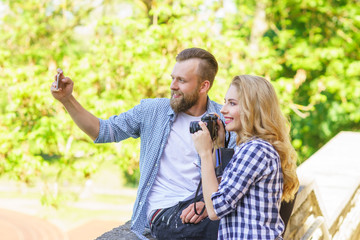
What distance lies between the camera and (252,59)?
27.3 ft

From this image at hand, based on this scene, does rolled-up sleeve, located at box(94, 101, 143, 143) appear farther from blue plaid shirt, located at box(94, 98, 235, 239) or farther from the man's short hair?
the man's short hair

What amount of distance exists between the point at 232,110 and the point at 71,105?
2.97ft

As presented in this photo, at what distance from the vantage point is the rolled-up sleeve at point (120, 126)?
2.35m

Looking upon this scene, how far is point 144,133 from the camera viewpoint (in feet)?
8.05

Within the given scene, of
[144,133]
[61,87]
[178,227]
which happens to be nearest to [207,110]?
[144,133]

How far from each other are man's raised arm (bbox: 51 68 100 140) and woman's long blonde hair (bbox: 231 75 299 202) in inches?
35.7

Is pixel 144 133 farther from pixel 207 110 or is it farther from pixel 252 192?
pixel 252 192

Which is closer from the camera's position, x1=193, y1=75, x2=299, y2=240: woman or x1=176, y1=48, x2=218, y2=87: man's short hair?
x1=193, y1=75, x2=299, y2=240: woman

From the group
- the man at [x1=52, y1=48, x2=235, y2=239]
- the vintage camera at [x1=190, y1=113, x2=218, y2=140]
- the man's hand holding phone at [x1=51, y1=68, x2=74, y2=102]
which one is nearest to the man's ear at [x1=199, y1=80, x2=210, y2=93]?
the man at [x1=52, y1=48, x2=235, y2=239]

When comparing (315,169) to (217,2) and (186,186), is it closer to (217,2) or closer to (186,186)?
(186,186)

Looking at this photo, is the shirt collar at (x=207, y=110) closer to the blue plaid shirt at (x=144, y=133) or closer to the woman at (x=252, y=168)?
the blue plaid shirt at (x=144, y=133)

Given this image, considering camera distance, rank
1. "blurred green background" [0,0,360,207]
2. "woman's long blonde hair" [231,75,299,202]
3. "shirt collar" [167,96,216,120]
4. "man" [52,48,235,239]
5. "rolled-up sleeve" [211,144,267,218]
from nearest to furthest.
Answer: "rolled-up sleeve" [211,144,267,218], "woman's long blonde hair" [231,75,299,202], "man" [52,48,235,239], "shirt collar" [167,96,216,120], "blurred green background" [0,0,360,207]

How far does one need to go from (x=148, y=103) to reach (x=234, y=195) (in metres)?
1.00

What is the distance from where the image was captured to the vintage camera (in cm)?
192
